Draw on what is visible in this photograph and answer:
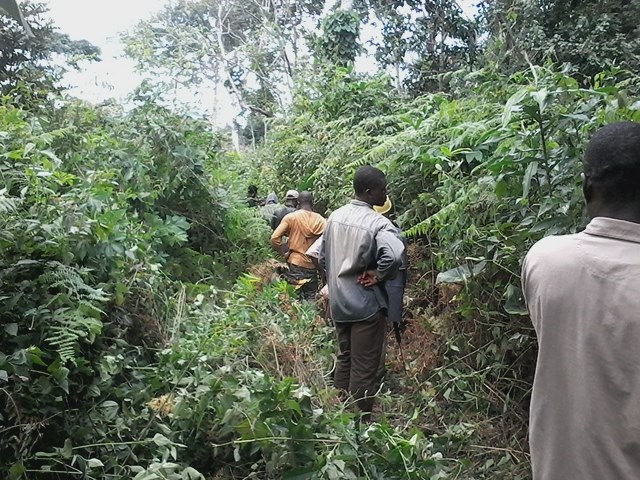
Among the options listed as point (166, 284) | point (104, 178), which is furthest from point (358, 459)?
point (104, 178)

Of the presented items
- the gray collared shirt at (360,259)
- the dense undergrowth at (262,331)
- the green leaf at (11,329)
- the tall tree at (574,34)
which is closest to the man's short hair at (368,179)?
the gray collared shirt at (360,259)

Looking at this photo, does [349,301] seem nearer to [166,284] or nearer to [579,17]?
[166,284]

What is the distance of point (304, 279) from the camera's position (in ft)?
20.9

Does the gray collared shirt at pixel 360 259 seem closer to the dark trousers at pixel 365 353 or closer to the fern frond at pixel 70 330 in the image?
the dark trousers at pixel 365 353

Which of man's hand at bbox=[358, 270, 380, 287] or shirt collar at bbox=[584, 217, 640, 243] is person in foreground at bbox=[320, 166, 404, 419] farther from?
shirt collar at bbox=[584, 217, 640, 243]

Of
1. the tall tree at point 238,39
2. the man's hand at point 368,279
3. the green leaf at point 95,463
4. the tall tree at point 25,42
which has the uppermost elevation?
the tall tree at point 238,39

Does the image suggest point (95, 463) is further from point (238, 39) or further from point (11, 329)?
point (238, 39)

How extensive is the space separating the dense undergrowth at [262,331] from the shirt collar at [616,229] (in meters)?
1.18

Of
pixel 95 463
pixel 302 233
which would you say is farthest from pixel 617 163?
pixel 302 233

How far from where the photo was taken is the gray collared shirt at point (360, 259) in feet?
12.6

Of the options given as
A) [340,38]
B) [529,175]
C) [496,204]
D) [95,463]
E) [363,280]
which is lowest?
[95,463]

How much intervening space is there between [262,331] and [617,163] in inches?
109

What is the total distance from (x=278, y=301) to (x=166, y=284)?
921 millimetres

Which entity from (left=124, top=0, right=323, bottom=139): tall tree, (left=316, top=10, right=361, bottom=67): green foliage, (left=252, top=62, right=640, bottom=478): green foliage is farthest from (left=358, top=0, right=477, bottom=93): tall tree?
(left=252, top=62, right=640, bottom=478): green foliage
